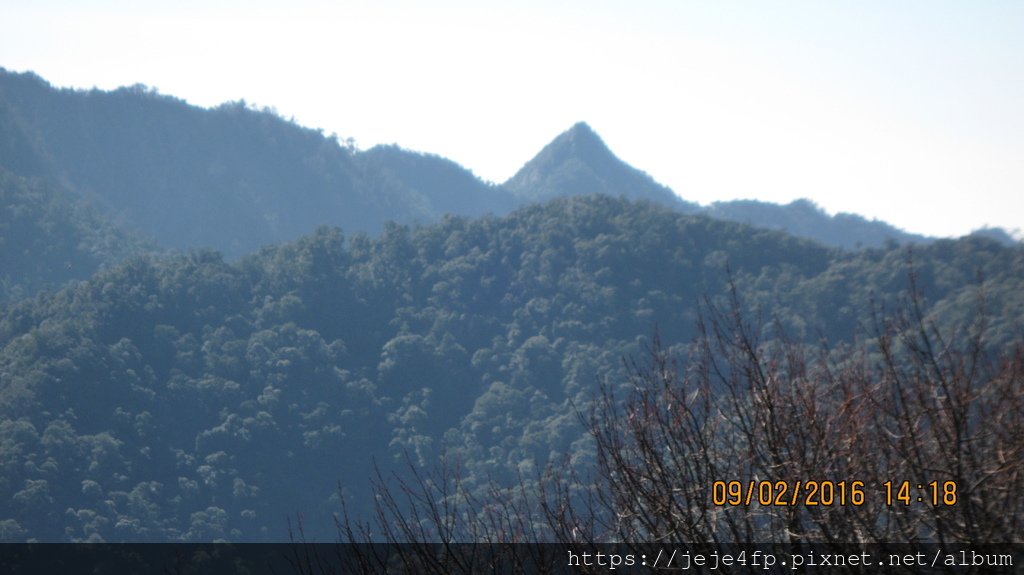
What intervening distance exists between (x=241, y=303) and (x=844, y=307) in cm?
3952

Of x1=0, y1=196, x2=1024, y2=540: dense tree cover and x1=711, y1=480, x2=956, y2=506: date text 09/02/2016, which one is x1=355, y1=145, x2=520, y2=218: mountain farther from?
x1=711, y1=480, x2=956, y2=506: date text 09/02/2016

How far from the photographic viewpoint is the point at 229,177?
422 ft

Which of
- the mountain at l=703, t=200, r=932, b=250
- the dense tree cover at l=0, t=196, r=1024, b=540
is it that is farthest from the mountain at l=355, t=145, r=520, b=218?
the dense tree cover at l=0, t=196, r=1024, b=540

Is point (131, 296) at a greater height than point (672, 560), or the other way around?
point (131, 296)

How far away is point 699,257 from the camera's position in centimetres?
7700

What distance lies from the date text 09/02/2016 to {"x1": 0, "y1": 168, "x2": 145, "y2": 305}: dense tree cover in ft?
289

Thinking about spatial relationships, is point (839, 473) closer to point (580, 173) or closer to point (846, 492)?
point (846, 492)

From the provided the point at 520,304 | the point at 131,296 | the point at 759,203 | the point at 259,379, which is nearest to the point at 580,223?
the point at 520,304

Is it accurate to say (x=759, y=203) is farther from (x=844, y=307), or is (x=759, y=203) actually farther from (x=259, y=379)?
(x=259, y=379)

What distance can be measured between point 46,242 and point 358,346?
1395 inches

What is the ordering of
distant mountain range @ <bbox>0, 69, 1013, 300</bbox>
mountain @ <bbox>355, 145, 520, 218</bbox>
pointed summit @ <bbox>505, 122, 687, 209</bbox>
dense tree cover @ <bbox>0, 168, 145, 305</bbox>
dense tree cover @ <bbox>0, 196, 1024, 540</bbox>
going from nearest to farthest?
dense tree cover @ <bbox>0, 196, 1024, 540</bbox> → dense tree cover @ <bbox>0, 168, 145, 305</bbox> → distant mountain range @ <bbox>0, 69, 1013, 300</bbox> → pointed summit @ <bbox>505, 122, 687, 209</bbox> → mountain @ <bbox>355, 145, 520, 218</bbox>

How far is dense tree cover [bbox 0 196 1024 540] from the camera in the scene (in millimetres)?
53625

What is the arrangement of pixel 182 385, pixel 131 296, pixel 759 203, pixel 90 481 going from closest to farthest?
1. pixel 90 481
2. pixel 182 385
3. pixel 131 296
4. pixel 759 203

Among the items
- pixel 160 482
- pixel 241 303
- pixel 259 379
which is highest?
pixel 241 303
